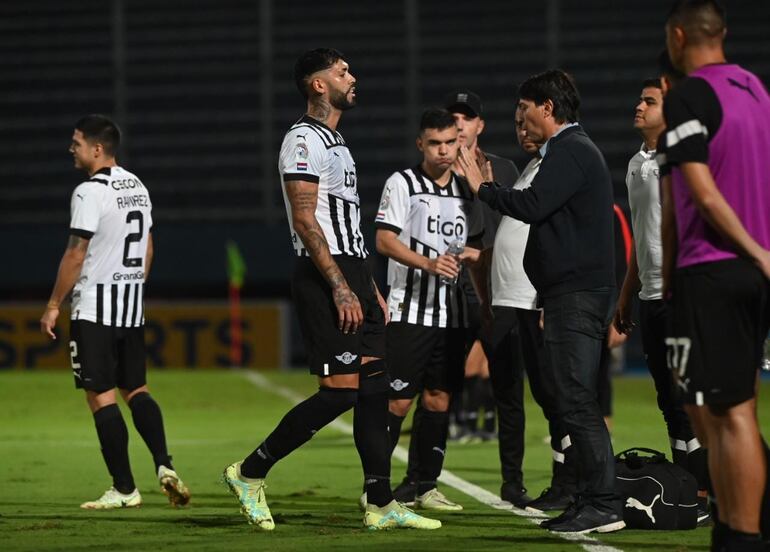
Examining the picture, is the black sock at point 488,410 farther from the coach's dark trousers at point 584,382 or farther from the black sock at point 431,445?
the coach's dark trousers at point 584,382

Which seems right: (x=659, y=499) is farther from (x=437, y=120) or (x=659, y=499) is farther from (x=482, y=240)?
(x=437, y=120)

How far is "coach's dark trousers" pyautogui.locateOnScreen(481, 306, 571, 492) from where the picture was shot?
7.18 meters

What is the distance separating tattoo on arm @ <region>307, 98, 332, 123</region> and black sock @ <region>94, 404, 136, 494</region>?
2204 mm

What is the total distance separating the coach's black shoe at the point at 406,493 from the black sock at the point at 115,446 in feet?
4.63

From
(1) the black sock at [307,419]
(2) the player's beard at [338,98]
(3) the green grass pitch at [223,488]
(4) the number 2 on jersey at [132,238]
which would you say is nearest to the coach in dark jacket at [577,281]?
(3) the green grass pitch at [223,488]

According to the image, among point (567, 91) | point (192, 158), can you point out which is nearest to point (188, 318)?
point (192, 158)

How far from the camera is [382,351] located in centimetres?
636

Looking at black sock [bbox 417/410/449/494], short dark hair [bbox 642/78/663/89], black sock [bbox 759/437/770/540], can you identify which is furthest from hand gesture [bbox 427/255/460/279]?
black sock [bbox 759/437/770/540]

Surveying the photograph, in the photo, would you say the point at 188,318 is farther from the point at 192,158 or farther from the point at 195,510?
the point at 195,510

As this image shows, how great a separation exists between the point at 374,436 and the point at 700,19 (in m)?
2.51

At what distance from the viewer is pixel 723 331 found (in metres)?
4.46

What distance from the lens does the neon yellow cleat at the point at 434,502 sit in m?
7.06

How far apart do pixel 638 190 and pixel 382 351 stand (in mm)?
1510

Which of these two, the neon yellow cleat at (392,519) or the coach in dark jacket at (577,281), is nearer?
the coach in dark jacket at (577,281)
